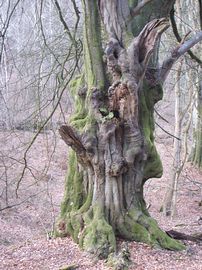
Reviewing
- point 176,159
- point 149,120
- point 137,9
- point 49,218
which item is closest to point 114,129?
point 149,120

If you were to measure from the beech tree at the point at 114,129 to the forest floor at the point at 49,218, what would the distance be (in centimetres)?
24

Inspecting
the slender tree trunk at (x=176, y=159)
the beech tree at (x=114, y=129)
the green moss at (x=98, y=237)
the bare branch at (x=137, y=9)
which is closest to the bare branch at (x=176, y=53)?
the beech tree at (x=114, y=129)

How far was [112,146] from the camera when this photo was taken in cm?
529

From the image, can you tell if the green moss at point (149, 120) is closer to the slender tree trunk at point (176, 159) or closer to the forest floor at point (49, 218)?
the forest floor at point (49, 218)

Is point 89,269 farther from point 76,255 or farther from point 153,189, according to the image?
point 153,189

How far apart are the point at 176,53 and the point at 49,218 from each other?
29.7 feet

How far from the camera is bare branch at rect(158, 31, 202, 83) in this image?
5.46 metres

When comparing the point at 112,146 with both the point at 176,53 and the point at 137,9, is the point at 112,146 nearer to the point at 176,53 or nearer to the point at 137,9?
the point at 176,53

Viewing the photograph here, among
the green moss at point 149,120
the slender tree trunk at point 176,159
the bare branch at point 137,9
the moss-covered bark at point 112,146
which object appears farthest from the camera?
the slender tree trunk at point 176,159

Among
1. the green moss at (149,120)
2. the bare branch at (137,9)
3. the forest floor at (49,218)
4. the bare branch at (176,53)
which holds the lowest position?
the forest floor at (49,218)

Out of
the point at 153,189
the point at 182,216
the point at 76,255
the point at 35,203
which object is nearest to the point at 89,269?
the point at 76,255

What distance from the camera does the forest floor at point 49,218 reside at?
4.95 meters

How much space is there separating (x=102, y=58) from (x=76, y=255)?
245 cm

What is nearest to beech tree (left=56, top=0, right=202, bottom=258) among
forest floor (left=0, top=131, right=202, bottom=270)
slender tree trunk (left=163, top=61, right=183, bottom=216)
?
forest floor (left=0, top=131, right=202, bottom=270)
